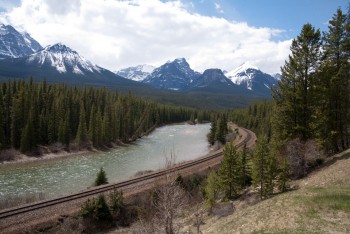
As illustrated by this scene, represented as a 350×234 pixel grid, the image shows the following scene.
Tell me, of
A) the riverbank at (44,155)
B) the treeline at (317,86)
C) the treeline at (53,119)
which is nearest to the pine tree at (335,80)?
the treeline at (317,86)

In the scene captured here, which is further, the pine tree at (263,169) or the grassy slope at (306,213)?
the pine tree at (263,169)

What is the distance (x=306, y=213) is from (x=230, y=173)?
14.9 m

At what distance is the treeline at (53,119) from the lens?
7300cm

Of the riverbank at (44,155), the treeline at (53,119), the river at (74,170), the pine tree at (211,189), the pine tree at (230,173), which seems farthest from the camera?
the treeline at (53,119)

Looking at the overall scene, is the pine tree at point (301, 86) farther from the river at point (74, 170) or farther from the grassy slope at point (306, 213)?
the river at point (74, 170)

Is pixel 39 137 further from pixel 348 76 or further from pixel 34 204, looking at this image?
pixel 348 76

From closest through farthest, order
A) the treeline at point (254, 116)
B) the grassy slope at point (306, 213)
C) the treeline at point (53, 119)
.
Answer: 1. the grassy slope at point (306, 213)
2. the treeline at point (53, 119)
3. the treeline at point (254, 116)

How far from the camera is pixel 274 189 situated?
1219 inches

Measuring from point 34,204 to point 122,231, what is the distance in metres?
9.45

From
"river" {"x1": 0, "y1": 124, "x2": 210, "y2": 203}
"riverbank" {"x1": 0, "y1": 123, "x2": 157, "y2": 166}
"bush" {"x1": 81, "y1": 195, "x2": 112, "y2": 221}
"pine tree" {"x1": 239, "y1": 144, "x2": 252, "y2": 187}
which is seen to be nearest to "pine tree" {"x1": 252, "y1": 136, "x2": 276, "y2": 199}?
"pine tree" {"x1": 239, "y1": 144, "x2": 252, "y2": 187}

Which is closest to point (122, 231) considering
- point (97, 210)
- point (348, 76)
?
point (97, 210)

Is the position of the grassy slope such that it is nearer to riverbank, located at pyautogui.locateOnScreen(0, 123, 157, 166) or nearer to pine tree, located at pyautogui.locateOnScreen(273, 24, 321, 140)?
pine tree, located at pyautogui.locateOnScreen(273, 24, 321, 140)

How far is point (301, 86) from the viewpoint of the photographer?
105 feet

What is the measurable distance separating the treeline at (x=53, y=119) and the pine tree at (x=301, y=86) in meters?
56.8
